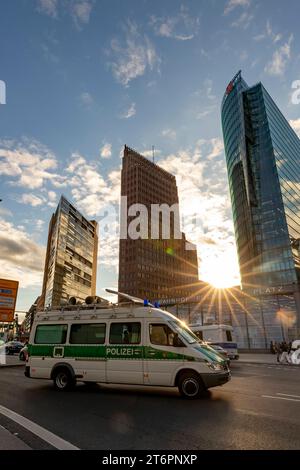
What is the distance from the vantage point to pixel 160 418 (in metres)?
5.74

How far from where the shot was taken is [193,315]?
41500 mm

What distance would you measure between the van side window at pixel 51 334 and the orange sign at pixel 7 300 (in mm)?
7081

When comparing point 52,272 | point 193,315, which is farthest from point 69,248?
point 193,315

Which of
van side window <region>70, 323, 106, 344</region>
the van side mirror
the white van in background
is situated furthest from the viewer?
the white van in background

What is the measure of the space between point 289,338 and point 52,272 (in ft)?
244

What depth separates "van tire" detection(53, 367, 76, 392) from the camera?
937cm

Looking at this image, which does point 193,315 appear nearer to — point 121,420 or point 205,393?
point 205,393

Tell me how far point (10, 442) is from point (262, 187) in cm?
7755

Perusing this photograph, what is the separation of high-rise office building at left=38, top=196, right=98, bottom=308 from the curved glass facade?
53.6 m

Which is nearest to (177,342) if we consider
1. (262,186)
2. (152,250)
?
(262,186)

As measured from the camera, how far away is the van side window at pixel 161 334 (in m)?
8.37

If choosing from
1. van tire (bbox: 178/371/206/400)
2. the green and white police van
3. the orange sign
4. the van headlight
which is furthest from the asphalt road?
the orange sign

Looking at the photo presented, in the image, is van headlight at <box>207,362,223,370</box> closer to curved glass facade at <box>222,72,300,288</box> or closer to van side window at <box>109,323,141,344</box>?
van side window at <box>109,323,141,344</box>

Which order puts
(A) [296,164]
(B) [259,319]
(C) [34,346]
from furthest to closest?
(A) [296,164] < (B) [259,319] < (C) [34,346]
